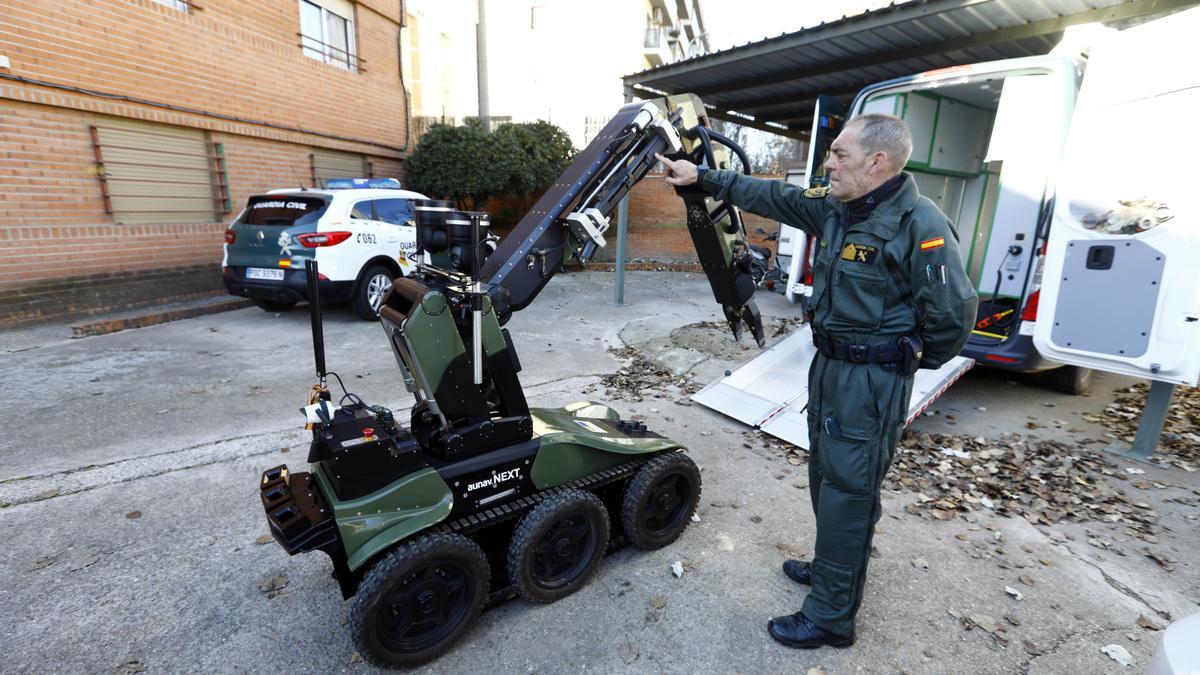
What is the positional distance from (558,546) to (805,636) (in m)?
1.14

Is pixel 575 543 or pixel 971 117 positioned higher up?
pixel 971 117

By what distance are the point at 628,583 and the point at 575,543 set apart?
364 millimetres

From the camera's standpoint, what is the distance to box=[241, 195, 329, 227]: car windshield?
6957 mm

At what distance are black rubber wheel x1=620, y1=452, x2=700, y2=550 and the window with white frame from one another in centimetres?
1093

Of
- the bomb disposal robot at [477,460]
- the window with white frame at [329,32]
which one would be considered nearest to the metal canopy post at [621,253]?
the window with white frame at [329,32]

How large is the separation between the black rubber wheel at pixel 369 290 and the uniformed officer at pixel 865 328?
21.5 feet

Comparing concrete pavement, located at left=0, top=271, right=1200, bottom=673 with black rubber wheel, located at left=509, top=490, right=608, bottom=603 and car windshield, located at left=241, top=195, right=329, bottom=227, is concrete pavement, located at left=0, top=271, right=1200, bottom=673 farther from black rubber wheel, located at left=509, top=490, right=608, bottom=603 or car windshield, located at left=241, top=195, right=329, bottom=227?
car windshield, located at left=241, top=195, right=329, bottom=227

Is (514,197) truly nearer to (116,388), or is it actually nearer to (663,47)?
(116,388)

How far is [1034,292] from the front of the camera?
446 cm

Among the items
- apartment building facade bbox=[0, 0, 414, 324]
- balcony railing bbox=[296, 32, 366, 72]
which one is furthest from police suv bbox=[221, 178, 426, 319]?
balcony railing bbox=[296, 32, 366, 72]

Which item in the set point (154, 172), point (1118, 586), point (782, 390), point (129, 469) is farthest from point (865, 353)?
point (154, 172)

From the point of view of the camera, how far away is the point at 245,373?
5.51 metres

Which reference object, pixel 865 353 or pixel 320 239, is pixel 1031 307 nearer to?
pixel 865 353

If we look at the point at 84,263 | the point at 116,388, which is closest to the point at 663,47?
the point at 84,263
